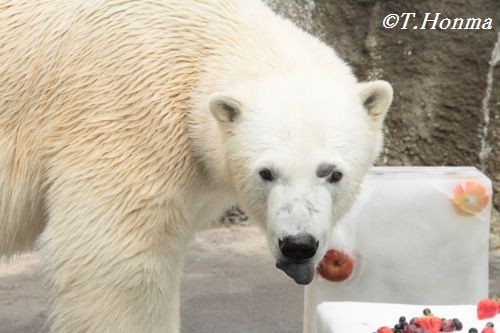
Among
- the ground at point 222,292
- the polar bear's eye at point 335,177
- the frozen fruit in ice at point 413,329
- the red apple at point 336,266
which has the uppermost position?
the polar bear's eye at point 335,177

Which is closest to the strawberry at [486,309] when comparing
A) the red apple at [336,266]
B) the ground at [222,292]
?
the red apple at [336,266]

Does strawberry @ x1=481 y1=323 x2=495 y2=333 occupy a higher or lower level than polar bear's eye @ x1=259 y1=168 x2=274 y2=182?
lower

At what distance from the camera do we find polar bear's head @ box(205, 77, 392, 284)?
2762 mm

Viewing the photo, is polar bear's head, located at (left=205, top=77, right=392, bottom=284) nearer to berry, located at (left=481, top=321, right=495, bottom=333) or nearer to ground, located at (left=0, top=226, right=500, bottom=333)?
berry, located at (left=481, top=321, right=495, bottom=333)

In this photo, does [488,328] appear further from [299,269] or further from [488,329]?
[299,269]

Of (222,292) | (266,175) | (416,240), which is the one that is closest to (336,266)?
(416,240)

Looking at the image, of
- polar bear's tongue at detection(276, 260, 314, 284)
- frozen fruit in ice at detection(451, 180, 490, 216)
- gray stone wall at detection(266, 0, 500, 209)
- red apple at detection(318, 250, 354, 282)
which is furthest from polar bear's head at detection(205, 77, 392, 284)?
gray stone wall at detection(266, 0, 500, 209)

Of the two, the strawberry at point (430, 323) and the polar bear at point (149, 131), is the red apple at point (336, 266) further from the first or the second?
the strawberry at point (430, 323)

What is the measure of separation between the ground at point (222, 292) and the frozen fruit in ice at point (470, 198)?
105cm

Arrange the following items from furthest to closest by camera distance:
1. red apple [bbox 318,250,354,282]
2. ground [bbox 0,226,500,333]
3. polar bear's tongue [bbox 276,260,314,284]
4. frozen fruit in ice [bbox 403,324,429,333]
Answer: ground [bbox 0,226,500,333]
red apple [bbox 318,250,354,282]
polar bear's tongue [bbox 276,260,314,284]
frozen fruit in ice [bbox 403,324,429,333]

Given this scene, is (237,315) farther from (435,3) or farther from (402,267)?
(435,3)

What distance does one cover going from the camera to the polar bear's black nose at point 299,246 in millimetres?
2711

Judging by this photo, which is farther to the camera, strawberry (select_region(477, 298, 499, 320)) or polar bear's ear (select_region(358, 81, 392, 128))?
polar bear's ear (select_region(358, 81, 392, 128))

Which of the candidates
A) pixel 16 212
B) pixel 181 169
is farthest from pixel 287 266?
pixel 16 212
